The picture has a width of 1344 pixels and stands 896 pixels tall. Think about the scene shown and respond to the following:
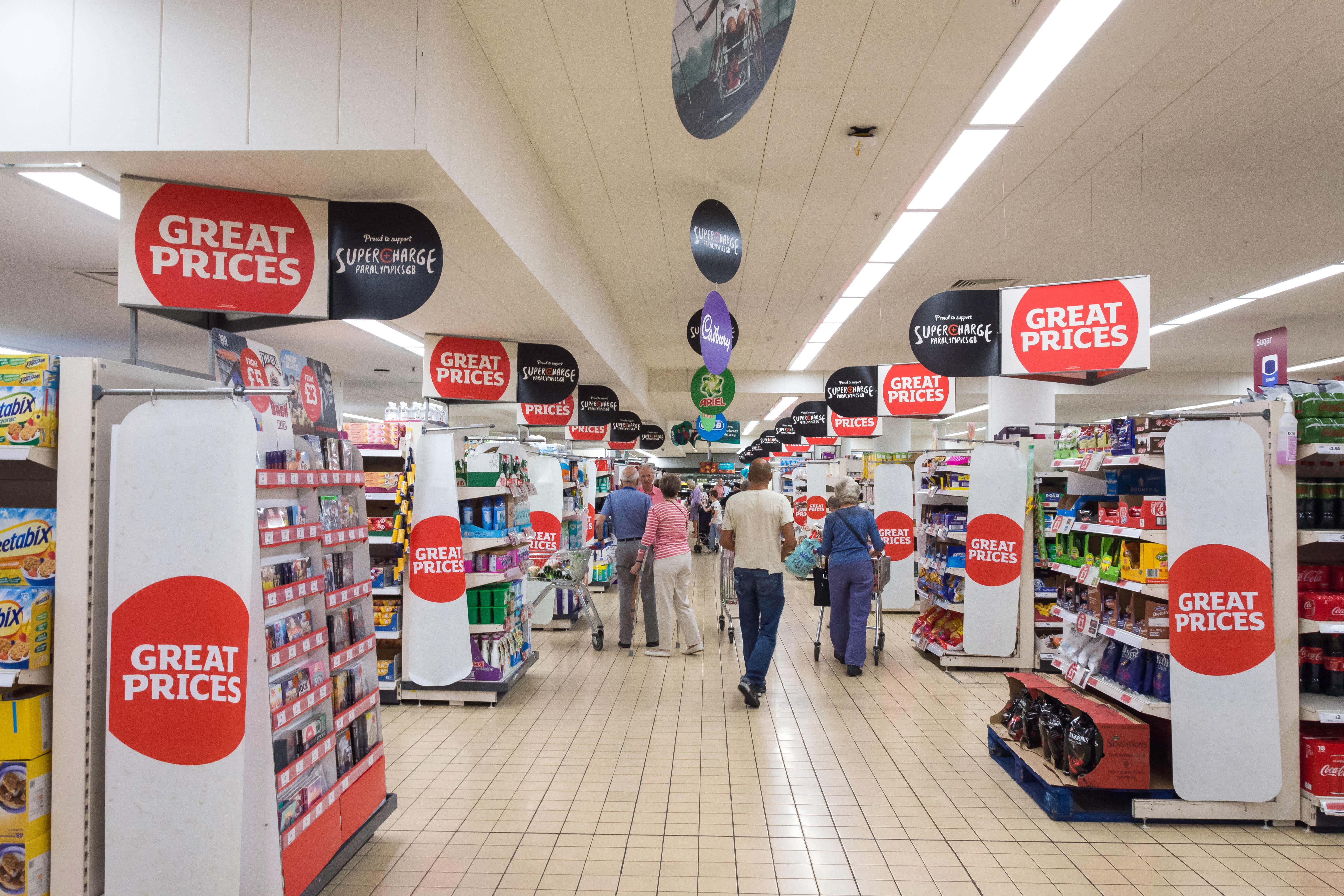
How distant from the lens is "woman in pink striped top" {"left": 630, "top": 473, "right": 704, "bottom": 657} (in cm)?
727

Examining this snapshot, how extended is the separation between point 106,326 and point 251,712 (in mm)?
9078

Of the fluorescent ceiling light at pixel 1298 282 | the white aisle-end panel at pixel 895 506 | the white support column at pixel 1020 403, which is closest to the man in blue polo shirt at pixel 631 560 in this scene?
the white aisle-end panel at pixel 895 506

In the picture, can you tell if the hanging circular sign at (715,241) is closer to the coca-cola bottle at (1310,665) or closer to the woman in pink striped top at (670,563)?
the woman in pink striped top at (670,563)

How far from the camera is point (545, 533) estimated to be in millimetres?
9023

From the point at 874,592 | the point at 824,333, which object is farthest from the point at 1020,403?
the point at 824,333

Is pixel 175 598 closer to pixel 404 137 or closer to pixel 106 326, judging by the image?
pixel 404 137

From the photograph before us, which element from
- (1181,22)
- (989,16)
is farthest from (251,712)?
(1181,22)

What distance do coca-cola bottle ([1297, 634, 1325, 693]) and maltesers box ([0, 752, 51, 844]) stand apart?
558cm

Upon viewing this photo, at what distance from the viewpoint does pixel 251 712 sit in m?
2.65

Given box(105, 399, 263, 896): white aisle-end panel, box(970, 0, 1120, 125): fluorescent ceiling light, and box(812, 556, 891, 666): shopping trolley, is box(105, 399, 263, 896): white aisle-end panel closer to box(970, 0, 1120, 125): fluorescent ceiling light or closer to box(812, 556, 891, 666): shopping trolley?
box(970, 0, 1120, 125): fluorescent ceiling light

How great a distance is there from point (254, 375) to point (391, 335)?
6481mm

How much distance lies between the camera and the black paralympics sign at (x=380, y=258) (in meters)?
3.86

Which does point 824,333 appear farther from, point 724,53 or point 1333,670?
point 724,53

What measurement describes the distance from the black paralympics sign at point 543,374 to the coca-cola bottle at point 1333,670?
6152 mm
